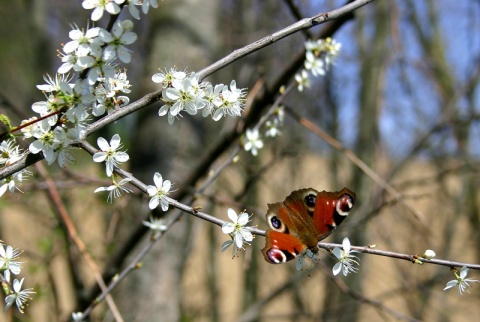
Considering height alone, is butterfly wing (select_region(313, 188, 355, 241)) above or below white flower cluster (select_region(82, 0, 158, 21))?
below

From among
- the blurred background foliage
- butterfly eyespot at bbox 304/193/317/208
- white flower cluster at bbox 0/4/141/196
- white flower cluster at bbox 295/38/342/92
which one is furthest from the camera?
the blurred background foliage

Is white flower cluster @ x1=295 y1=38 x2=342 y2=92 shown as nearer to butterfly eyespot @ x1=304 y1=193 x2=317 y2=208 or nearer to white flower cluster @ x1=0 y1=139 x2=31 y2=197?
butterfly eyespot @ x1=304 y1=193 x2=317 y2=208

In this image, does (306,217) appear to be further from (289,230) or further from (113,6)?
(113,6)

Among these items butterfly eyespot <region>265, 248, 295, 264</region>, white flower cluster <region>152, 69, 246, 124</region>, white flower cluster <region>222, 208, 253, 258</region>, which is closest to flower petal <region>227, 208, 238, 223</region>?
white flower cluster <region>222, 208, 253, 258</region>

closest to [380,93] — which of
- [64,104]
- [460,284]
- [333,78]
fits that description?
[333,78]

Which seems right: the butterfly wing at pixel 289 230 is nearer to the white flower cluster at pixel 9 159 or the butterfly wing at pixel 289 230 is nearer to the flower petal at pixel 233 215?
the flower petal at pixel 233 215

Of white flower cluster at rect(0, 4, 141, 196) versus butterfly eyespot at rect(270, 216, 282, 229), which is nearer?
white flower cluster at rect(0, 4, 141, 196)

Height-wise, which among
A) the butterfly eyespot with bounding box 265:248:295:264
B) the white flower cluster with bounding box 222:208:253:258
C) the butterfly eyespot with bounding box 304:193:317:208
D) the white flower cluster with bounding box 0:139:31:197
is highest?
the white flower cluster with bounding box 0:139:31:197

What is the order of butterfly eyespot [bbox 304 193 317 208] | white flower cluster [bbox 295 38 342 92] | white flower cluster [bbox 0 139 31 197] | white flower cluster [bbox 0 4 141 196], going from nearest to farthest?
1. white flower cluster [bbox 0 4 141 196]
2. white flower cluster [bbox 0 139 31 197]
3. butterfly eyespot [bbox 304 193 317 208]
4. white flower cluster [bbox 295 38 342 92]

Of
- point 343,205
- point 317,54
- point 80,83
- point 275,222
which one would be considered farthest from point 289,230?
point 317,54
